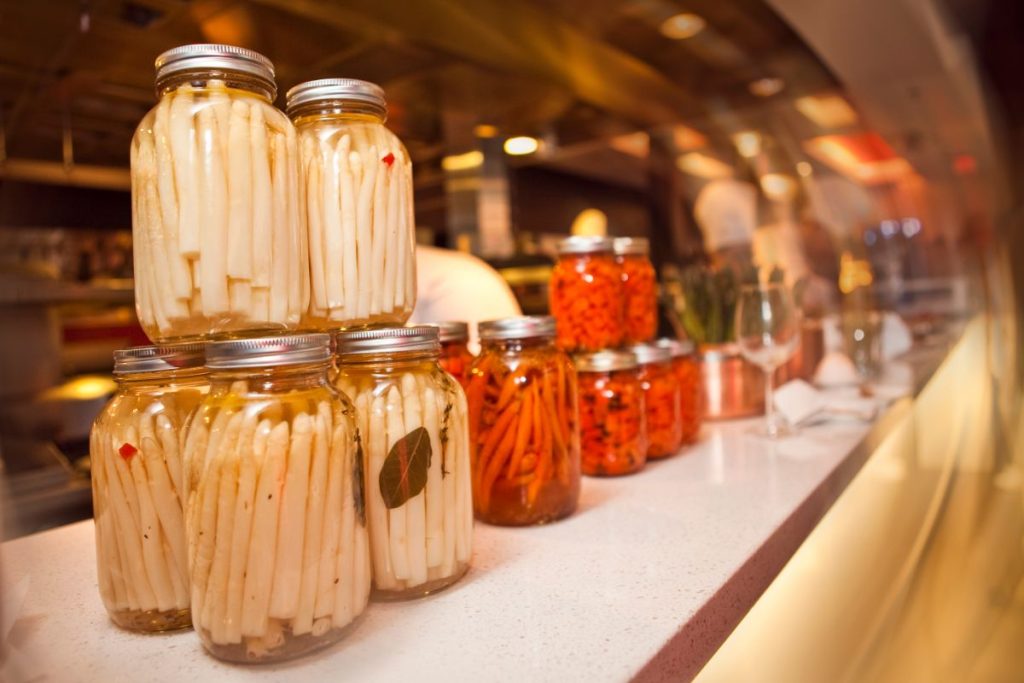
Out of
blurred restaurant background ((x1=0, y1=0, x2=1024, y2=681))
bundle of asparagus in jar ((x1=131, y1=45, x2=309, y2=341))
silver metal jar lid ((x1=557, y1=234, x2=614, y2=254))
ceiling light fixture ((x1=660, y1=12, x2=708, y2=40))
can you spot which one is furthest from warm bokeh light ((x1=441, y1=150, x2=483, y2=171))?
bundle of asparagus in jar ((x1=131, y1=45, x2=309, y2=341))

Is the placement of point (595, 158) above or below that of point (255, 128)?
above

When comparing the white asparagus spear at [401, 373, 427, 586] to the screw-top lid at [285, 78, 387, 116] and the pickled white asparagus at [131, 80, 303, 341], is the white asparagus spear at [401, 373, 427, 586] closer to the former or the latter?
the pickled white asparagus at [131, 80, 303, 341]

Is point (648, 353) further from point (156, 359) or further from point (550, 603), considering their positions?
point (156, 359)

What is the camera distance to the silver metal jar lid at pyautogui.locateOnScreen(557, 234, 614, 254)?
948 millimetres

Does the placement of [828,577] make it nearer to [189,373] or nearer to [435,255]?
[189,373]

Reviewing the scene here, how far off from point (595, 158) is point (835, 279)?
1.65m

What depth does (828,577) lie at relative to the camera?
83 cm

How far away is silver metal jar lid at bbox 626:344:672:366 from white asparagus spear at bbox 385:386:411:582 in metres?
0.48

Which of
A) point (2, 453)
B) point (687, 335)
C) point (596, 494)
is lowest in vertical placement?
point (2, 453)

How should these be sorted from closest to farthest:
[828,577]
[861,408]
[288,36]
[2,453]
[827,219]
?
[828,577]
[861,408]
[288,36]
[2,453]
[827,219]

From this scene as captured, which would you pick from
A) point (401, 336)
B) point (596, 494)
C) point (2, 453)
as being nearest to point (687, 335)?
point (596, 494)

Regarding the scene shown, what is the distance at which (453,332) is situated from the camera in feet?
2.74

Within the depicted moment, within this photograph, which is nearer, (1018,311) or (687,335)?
(687,335)

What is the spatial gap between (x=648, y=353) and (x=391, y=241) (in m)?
0.51
